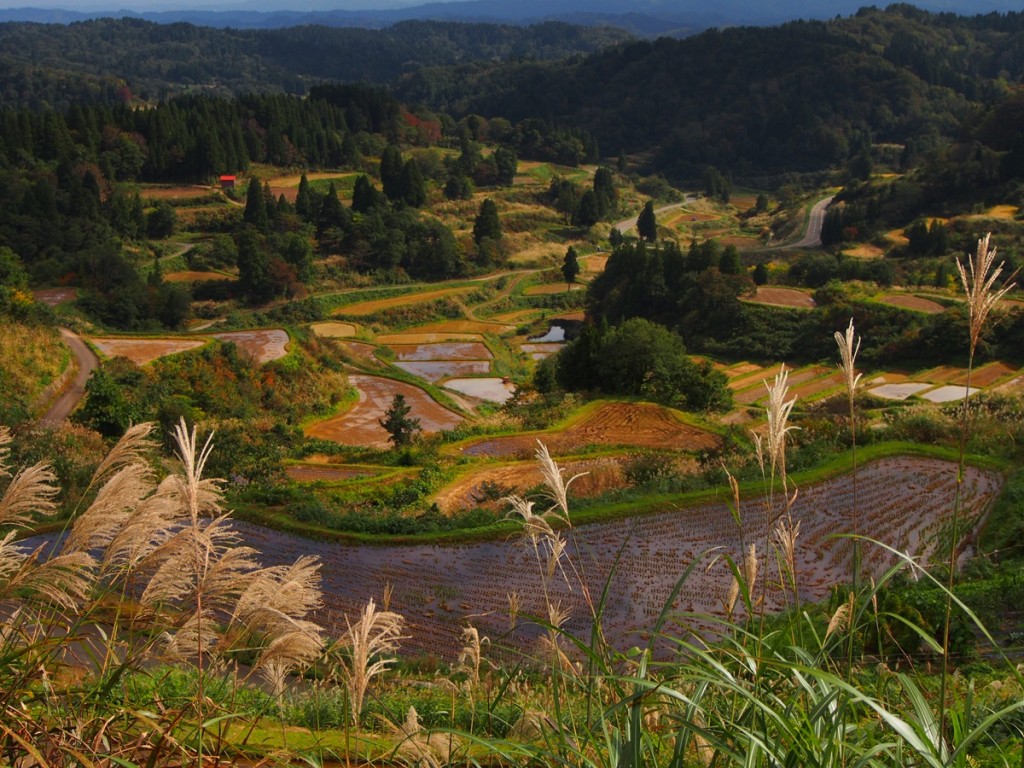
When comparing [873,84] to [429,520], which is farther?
[873,84]

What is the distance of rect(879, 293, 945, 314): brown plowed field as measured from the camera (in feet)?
117

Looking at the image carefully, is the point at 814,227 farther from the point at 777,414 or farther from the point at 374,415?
the point at 777,414

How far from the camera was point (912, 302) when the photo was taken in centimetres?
3662

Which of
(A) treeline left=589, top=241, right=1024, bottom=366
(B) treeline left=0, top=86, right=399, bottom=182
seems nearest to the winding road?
(A) treeline left=589, top=241, right=1024, bottom=366

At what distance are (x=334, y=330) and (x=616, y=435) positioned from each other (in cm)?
2523

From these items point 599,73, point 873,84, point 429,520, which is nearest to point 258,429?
point 429,520

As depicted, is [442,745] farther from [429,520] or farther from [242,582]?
[429,520]

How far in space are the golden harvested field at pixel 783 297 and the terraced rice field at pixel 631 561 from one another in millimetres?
26353

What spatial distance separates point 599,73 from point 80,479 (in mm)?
122865

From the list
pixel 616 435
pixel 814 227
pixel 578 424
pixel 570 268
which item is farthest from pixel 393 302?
pixel 814 227

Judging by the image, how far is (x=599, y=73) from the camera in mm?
127375

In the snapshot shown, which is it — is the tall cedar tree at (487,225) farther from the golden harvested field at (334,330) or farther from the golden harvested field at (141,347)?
the golden harvested field at (141,347)

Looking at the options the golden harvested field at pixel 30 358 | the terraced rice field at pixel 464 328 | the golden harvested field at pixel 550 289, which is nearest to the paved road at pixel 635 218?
the golden harvested field at pixel 550 289

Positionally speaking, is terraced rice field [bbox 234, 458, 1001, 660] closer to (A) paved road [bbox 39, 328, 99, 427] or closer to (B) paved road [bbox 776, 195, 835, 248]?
(A) paved road [bbox 39, 328, 99, 427]
